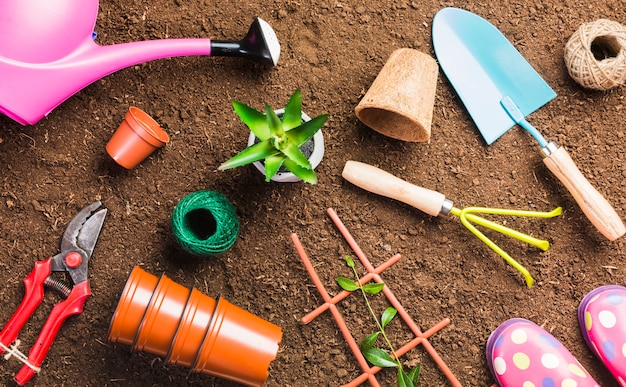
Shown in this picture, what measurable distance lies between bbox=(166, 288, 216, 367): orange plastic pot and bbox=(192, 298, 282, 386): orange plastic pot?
17 millimetres

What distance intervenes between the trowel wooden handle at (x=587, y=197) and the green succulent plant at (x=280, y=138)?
0.55 m

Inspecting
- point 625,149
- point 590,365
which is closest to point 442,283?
point 590,365

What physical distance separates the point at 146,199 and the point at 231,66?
354 mm

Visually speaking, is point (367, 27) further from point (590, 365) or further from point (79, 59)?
point (590, 365)

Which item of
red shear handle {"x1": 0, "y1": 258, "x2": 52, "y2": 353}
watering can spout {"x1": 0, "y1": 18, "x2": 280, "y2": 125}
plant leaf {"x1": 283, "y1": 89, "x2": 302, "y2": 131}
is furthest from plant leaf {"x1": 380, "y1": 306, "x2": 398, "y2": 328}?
red shear handle {"x1": 0, "y1": 258, "x2": 52, "y2": 353}

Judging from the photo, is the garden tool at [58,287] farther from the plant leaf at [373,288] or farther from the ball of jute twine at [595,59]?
the ball of jute twine at [595,59]

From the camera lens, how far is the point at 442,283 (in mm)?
1275

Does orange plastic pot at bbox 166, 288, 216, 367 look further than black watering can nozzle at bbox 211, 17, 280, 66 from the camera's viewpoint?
No

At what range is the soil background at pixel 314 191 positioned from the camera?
1.24m

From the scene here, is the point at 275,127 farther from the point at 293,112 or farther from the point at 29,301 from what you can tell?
the point at 29,301

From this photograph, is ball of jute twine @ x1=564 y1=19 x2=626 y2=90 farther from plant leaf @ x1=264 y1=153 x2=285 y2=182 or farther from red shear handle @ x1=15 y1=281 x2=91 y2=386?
red shear handle @ x1=15 y1=281 x2=91 y2=386

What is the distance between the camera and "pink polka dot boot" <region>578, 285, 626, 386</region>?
1.25m

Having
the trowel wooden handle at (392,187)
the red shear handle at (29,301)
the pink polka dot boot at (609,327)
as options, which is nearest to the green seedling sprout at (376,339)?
the trowel wooden handle at (392,187)

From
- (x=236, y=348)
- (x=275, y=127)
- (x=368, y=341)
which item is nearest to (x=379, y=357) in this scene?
(x=368, y=341)
